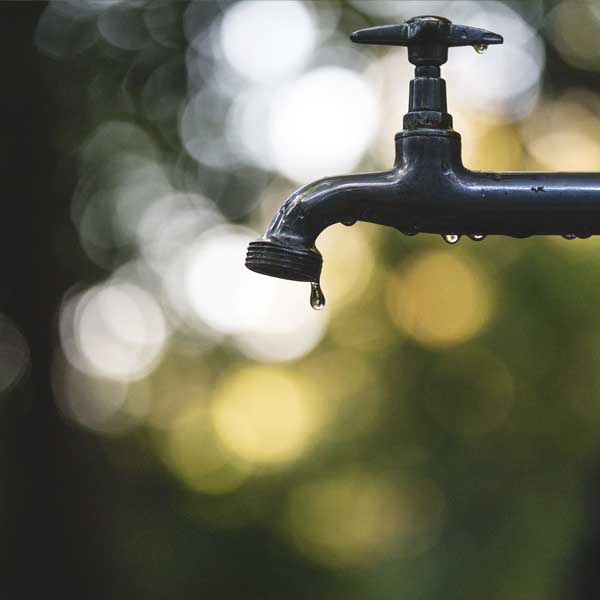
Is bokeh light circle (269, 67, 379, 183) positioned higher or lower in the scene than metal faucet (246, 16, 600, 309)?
higher

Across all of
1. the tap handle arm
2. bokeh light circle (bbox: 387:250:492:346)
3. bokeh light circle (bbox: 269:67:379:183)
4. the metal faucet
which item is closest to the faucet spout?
the metal faucet

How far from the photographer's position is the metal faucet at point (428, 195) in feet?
2.90

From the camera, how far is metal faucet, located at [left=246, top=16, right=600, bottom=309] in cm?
88

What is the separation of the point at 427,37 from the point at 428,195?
156 millimetres

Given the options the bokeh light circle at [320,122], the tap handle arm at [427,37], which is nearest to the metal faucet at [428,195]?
the tap handle arm at [427,37]

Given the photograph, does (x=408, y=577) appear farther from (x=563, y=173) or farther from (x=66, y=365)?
(x=563, y=173)

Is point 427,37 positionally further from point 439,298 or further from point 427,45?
point 439,298

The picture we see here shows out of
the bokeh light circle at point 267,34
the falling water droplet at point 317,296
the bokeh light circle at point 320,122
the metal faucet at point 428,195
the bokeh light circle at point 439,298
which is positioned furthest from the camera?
the bokeh light circle at point 320,122

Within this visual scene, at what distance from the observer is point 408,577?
746 centimetres

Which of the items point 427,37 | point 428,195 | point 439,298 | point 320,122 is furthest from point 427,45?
point 320,122

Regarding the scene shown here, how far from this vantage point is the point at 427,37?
2.98ft

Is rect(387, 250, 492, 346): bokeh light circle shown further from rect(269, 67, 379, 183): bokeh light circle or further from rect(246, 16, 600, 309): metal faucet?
rect(246, 16, 600, 309): metal faucet

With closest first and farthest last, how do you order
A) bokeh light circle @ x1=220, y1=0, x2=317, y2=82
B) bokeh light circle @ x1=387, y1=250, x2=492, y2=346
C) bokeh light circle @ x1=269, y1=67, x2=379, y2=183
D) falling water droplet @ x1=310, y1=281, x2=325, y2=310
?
1. falling water droplet @ x1=310, y1=281, x2=325, y2=310
2. bokeh light circle @ x1=387, y1=250, x2=492, y2=346
3. bokeh light circle @ x1=220, y1=0, x2=317, y2=82
4. bokeh light circle @ x1=269, y1=67, x2=379, y2=183

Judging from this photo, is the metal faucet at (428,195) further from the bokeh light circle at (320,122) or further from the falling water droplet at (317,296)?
the bokeh light circle at (320,122)
